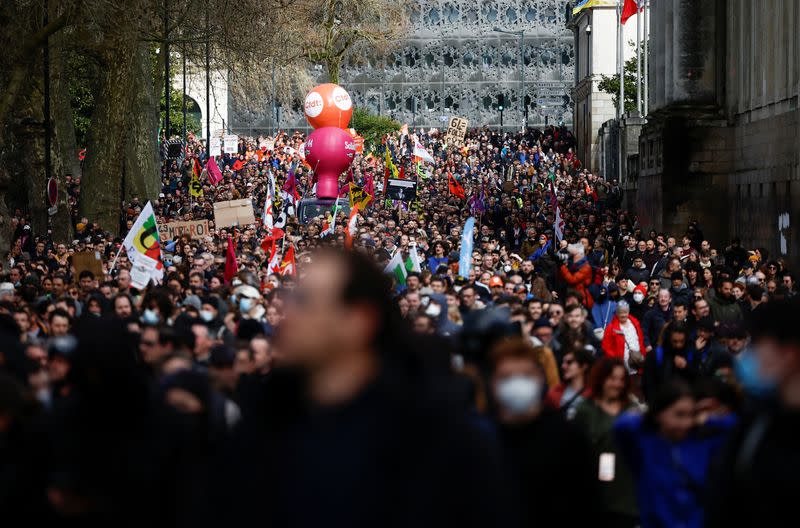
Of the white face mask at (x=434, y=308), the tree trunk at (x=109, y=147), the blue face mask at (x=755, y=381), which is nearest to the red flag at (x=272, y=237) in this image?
the white face mask at (x=434, y=308)

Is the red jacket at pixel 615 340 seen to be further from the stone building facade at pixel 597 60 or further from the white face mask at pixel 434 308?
the stone building facade at pixel 597 60

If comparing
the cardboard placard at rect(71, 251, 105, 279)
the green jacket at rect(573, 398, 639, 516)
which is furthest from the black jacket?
the cardboard placard at rect(71, 251, 105, 279)

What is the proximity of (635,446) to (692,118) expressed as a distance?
96.7 feet

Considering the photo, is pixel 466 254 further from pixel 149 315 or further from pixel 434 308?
pixel 149 315

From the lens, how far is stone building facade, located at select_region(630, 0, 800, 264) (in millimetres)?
32219

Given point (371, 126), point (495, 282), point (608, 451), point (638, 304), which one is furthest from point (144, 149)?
point (371, 126)

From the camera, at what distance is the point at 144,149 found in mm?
43500

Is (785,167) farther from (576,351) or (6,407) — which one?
(6,407)

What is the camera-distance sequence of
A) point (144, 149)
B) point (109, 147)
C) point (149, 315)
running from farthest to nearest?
point (144, 149), point (109, 147), point (149, 315)

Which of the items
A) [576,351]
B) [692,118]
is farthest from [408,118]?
[576,351]

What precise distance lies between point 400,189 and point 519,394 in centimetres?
3140

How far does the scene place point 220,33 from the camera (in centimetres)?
3391

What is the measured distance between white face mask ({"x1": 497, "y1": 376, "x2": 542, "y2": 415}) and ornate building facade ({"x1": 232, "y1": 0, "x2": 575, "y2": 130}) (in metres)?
100

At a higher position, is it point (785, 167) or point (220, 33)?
point (220, 33)
